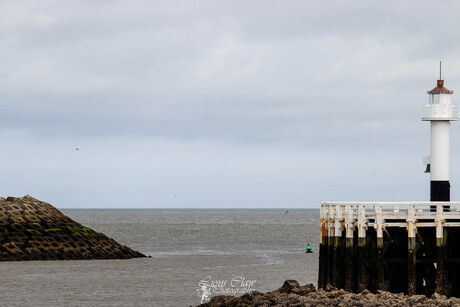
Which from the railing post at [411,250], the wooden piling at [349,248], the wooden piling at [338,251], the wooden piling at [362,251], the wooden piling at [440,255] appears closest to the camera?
the railing post at [411,250]

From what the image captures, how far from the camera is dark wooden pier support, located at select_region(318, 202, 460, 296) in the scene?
23.8 m

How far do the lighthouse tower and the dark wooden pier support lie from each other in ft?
18.3

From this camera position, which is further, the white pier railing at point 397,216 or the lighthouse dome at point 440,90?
the lighthouse dome at point 440,90

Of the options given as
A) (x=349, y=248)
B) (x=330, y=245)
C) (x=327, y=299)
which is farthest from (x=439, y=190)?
(x=327, y=299)

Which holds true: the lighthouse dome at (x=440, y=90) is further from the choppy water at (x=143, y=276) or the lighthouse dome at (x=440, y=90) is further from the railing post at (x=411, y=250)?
the choppy water at (x=143, y=276)

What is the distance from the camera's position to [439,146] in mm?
30734

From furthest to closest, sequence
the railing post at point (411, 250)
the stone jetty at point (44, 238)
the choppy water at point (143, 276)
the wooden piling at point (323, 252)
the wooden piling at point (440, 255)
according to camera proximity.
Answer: the stone jetty at point (44, 238), the choppy water at point (143, 276), the wooden piling at point (323, 252), the wooden piling at point (440, 255), the railing post at point (411, 250)

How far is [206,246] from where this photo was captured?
246 ft

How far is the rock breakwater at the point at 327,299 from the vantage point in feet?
71.1

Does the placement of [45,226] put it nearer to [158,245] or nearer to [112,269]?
[112,269]

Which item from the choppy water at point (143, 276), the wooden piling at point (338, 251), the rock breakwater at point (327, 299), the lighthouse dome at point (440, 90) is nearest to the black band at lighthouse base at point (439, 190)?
the lighthouse dome at point (440, 90)

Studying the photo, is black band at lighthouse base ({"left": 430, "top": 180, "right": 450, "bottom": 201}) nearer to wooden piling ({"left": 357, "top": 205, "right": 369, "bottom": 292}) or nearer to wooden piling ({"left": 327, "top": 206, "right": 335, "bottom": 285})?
wooden piling ({"left": 327, "top": 206, "right": 335, "bottom": 285})

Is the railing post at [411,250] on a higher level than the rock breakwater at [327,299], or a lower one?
higher

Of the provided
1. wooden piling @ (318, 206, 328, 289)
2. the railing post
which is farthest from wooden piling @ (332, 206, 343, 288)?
the railing post
